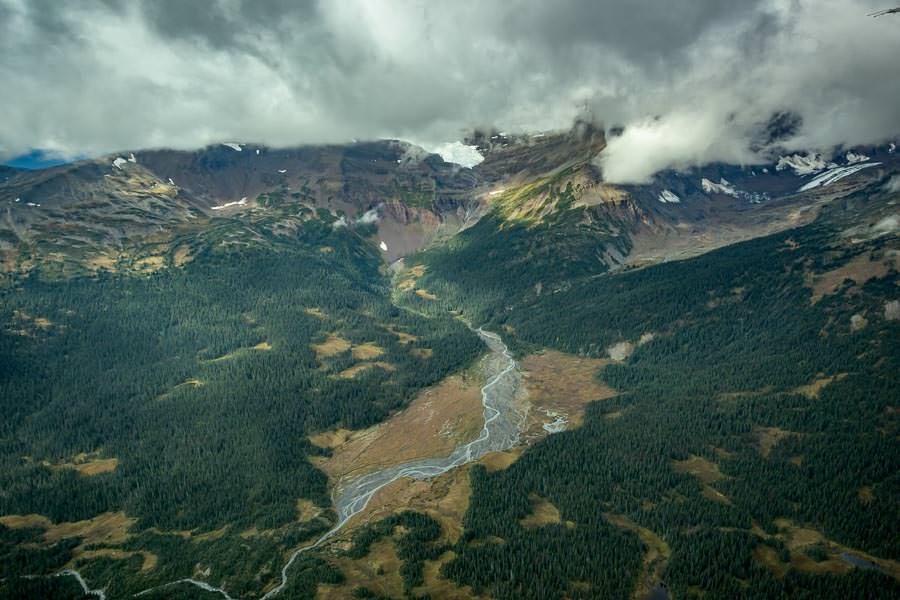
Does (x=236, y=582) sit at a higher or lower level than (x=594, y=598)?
higher

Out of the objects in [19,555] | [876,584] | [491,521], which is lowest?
[876,584]

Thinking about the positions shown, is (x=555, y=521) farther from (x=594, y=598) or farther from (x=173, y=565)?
(x=173, y=565)

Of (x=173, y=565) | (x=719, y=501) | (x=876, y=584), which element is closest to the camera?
(x=876, y=584)

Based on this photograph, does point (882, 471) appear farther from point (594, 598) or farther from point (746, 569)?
point (594, 598)

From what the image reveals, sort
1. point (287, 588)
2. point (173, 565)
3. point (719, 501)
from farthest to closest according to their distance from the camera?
1. point (719, 501)
2. point (173, 565)
3. point (287, 588)

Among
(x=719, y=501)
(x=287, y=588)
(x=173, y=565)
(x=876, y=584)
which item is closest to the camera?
(x=876, y=584)

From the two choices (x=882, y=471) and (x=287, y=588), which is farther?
(x=882, y=471)

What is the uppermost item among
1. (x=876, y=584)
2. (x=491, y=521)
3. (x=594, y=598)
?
(x=491, y=521)

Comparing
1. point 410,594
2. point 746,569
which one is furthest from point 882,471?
point 410,594

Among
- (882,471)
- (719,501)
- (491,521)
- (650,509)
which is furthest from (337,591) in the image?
(882,471)
